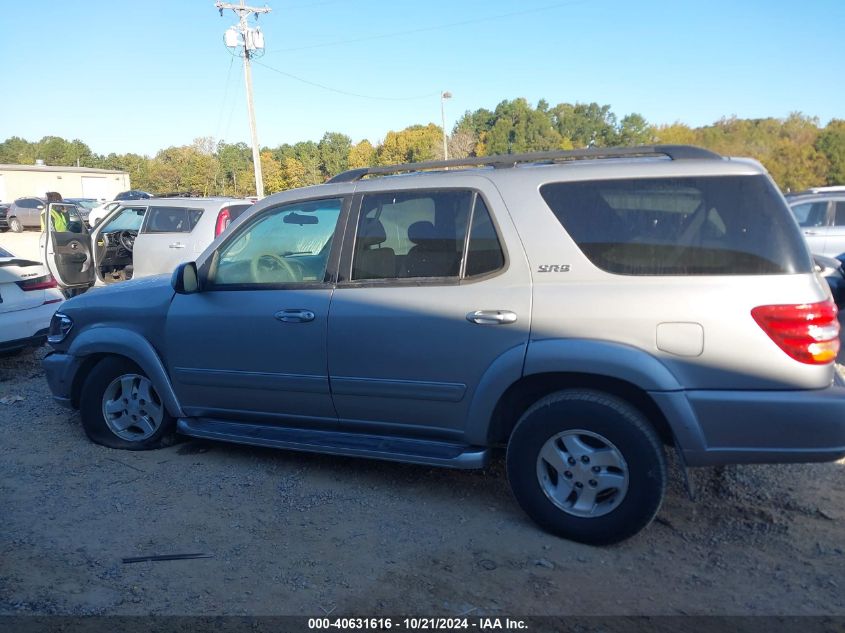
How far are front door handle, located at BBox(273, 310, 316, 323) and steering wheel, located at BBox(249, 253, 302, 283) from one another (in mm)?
274

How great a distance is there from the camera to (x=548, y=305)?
3.55 metres

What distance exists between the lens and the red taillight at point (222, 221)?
9.36 metres

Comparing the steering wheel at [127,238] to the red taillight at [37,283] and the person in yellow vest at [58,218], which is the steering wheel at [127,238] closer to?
the person in yellow vest at [58,218]

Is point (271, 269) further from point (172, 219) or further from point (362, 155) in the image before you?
point (362, 155)

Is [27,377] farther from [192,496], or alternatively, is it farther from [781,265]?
[781,265]

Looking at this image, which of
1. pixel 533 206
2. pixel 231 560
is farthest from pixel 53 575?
pixel 533 206

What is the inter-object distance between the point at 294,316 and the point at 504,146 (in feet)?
127

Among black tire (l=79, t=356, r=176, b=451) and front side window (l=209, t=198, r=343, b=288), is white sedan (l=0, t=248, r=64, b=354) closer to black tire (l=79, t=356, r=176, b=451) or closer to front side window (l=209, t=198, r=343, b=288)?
black tire (l=79, t=356, r=176, b=451)

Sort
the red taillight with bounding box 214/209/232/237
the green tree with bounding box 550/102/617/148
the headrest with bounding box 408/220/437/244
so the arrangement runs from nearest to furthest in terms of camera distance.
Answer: the headrest with bounding box 408/220/437/244, the red taillight with bounding box 214/209/232/237, the green tree with bounding box 550/102/617/148

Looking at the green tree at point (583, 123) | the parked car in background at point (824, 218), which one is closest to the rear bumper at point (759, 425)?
the parked car in background at point (824, 218)

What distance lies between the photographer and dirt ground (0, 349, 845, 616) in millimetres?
3141

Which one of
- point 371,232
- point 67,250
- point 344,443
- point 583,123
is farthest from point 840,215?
point 583,123

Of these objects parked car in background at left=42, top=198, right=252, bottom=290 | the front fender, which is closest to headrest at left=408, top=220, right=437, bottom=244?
the front fender

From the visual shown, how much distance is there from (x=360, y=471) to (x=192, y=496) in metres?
1.07
